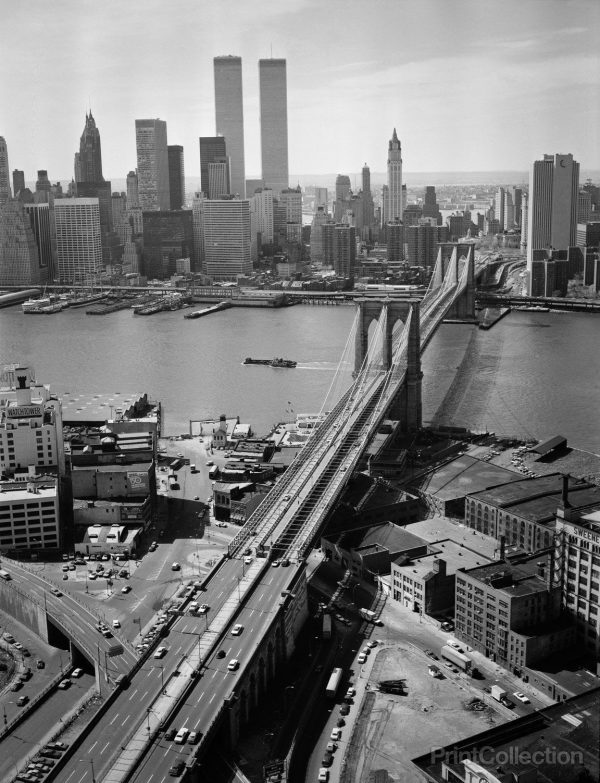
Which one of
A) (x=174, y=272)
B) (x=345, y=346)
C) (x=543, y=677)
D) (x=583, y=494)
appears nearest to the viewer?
(x=543, y=677)

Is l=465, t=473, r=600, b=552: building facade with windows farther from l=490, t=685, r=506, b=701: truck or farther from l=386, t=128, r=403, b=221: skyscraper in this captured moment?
l=386, t=128, r=403, b=221: skyscraper

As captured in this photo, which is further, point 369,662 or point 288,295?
point 288,295

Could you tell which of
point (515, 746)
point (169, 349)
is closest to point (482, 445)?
point (515, 746)

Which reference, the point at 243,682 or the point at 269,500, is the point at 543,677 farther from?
the point at 269,500

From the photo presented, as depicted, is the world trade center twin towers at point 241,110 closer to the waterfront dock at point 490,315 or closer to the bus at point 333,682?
the waterfront dock at point 490,315

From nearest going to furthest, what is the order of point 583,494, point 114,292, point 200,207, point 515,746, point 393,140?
point 515,746
point 583,494
point 114,292
point 200,207
point 393,140

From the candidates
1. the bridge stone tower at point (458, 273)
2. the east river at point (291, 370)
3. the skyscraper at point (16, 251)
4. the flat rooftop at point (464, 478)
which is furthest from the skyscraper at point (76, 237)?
the flat rooftop at point (464, 478)
